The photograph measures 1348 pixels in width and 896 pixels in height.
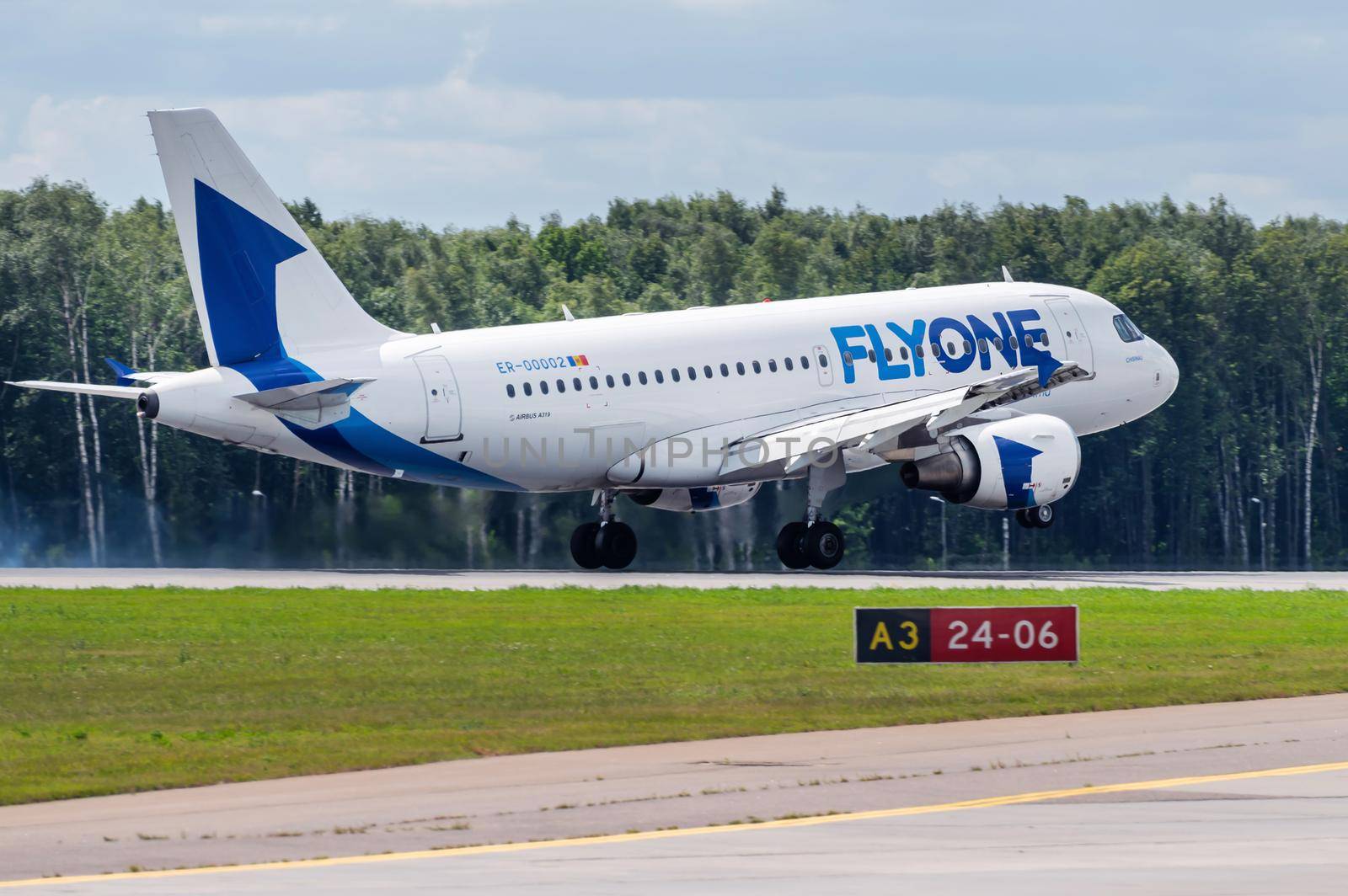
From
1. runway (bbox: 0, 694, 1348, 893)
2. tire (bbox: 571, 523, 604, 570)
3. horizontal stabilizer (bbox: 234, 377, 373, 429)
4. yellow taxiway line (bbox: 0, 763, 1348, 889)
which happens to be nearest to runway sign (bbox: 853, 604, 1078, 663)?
runway (bbox: 0, 694, 1348, 893)

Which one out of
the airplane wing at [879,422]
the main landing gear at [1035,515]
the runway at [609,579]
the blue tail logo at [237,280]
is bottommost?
the runway at [609,579]

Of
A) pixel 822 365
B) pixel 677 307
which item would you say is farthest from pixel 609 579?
pixel 677 307

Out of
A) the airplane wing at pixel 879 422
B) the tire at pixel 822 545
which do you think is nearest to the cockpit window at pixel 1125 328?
the airplane wing at pixel 879 422

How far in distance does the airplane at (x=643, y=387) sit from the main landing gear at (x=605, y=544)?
5 cm

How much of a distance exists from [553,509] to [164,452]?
23.1 meters

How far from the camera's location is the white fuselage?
138 feet

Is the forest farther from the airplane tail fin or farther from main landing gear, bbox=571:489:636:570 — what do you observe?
the airplane tail fin

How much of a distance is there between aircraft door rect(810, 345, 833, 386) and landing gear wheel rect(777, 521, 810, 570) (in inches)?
127

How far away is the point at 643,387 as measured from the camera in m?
46.0

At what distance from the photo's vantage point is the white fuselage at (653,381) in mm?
42094

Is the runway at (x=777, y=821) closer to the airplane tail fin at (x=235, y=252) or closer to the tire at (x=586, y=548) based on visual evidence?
the airplane tail fin at (x=235, y=252)

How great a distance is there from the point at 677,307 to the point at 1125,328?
2064 inches

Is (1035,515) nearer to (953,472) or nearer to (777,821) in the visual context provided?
(953,472)

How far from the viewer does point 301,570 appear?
181ft
